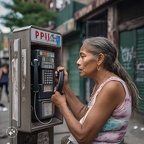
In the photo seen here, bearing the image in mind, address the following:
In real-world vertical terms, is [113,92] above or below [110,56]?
below

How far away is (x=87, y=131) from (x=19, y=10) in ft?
37.8

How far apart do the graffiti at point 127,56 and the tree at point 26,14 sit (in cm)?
534

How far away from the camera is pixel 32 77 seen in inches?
105

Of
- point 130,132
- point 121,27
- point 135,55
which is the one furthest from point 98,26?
point 130,132

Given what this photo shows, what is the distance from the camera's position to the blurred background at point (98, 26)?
6.59 m

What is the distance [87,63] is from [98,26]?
22.9 ft

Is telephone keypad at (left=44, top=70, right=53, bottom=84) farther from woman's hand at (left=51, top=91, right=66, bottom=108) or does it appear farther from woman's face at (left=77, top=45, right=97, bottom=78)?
woman's face at (left=77, top=45, right=97, bottom=78)

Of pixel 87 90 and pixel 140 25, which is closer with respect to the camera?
pixel 140 25

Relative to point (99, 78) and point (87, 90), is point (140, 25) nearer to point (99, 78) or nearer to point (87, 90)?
point (87, 90)

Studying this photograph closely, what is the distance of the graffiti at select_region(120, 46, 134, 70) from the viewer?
698cm

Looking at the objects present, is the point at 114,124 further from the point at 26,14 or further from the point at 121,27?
the point at 26,14

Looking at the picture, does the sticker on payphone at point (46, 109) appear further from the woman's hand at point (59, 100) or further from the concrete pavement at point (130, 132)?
the concrete pavement at point (130, 132)

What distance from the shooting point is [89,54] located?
5.38 ft

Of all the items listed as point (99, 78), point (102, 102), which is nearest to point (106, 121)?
point (102, 102)
